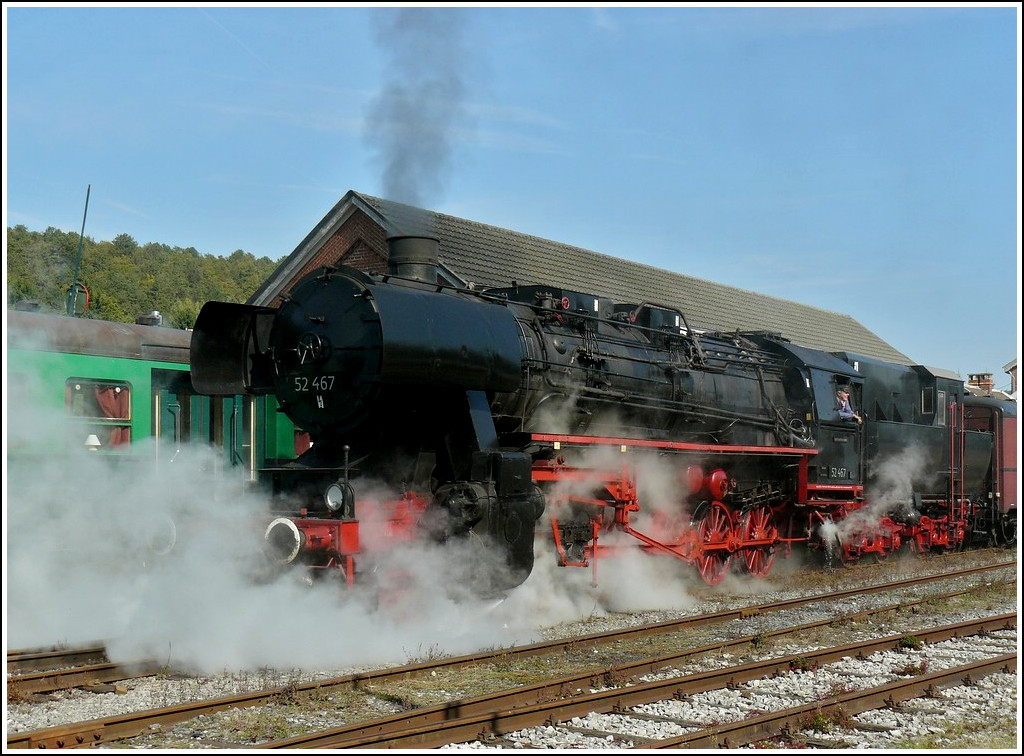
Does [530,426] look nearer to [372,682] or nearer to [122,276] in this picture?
[372,682]

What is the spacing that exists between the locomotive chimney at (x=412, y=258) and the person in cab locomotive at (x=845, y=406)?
757cm

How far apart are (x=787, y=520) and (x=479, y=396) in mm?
7244

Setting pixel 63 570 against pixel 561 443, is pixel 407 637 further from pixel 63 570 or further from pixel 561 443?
pixel 63 570

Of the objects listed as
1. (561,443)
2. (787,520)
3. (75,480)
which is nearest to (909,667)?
(561,443)

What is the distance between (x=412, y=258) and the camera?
9.82 metres

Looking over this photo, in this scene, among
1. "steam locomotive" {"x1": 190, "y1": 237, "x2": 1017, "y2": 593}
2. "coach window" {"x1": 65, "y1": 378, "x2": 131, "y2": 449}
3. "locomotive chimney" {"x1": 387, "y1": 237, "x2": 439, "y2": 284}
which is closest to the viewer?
"steam locomotive" {"x1": 190, "y1": 237, "x2": 1017, "y2": 593}

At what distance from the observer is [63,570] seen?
9.39 meters

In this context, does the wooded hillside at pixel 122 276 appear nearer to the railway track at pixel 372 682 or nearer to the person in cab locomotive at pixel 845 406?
the railway track at pixel 372 682

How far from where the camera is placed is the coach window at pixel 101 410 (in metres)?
11.0

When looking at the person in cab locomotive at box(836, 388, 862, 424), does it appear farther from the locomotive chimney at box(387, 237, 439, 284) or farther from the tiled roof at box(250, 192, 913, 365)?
the locomotive chimney at box(387, 237, 439, 284)

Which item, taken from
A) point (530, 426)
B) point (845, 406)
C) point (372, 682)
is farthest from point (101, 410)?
point (845, 406)

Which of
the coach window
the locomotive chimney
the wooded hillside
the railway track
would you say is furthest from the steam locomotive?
the wooded hillside

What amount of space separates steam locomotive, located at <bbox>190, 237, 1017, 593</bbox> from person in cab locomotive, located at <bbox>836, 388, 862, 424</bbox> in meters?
0.08

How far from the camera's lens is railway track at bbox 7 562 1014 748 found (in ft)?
18.0
